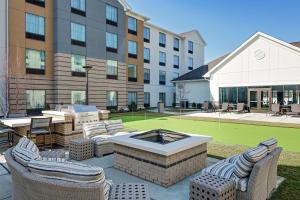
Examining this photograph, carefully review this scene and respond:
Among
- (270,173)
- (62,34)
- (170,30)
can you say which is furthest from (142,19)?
(270,173)

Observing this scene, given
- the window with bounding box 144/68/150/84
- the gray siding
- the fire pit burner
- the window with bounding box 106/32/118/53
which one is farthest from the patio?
the window with bounding box 144/68/150/84

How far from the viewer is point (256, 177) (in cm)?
360

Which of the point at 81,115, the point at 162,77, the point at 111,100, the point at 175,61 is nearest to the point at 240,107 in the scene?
the point at 111,100

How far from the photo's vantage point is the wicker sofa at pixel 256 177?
142 inches

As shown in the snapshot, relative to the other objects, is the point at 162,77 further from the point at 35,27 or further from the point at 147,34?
the point at 35,27

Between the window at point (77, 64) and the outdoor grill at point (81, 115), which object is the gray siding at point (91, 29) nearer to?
the window at point (77, 64)

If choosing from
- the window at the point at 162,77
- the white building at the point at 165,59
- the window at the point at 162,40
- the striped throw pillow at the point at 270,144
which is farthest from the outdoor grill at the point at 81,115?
the window at the point at 162,40

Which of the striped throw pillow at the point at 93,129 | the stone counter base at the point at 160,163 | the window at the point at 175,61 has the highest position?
the window at the point at 175,61

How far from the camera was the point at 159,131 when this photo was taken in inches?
253

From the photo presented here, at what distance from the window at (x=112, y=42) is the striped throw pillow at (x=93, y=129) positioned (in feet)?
62.3

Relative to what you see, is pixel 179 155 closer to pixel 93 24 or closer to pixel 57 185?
pixel 57 185

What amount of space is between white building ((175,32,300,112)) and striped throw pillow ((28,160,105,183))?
23.2 meters

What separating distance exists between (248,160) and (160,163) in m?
1.78

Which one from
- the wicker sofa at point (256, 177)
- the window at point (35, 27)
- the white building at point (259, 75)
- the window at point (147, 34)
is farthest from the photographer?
the window at point (147, 34)
